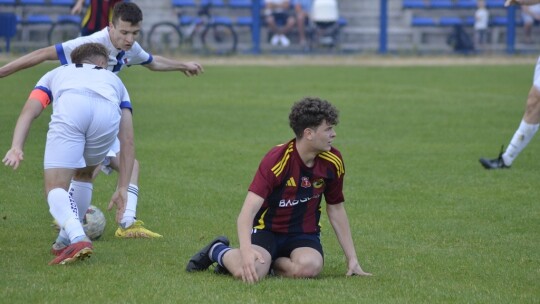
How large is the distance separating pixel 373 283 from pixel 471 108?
12.5 meters

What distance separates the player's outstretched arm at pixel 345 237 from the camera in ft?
22.3

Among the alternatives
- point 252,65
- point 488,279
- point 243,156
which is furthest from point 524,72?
point 488,279

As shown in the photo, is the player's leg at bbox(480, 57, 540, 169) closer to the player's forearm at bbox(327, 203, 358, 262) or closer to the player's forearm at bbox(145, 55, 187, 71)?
the player's forearm at bbox(145, 55, 187, 71)

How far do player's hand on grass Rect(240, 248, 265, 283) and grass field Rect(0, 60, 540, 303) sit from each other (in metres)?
0.07

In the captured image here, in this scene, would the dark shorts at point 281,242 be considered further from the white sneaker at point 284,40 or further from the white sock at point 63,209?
the white sneaker at point 284,40

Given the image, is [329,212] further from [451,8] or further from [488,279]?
[451,8]

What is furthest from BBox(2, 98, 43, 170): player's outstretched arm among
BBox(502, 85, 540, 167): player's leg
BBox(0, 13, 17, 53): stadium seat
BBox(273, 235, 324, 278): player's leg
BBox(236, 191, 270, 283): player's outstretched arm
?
BBox(0, 13, 17, 53): stadium seat

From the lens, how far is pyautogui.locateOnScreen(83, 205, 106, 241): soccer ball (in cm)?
Answer: 794

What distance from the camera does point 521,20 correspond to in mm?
30562

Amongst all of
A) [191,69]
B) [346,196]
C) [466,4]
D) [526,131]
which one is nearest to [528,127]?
[526,131]

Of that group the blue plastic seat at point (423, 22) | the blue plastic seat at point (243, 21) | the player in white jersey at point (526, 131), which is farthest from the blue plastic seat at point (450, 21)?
the player in white jersey at point (526, 131)

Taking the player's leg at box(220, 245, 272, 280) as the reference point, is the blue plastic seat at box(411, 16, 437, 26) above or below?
below

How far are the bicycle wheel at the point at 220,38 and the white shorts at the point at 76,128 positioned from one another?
21870 millimetres

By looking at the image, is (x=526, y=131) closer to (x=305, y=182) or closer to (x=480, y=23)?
→ (x=305, y=182)
